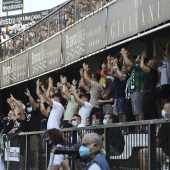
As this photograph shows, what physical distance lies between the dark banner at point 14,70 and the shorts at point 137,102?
1079 cm

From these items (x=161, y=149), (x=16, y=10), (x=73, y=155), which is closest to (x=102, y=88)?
(x=161, y=149)

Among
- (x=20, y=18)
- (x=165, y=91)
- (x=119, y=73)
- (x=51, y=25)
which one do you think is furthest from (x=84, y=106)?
(x=20, y=18)

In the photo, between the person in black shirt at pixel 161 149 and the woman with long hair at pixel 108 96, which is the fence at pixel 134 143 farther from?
the woman with long hair at pixel 108 96

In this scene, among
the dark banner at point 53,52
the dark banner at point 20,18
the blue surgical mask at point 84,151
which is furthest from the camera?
the dark banner at point 20,18

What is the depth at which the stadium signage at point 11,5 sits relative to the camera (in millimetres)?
56781

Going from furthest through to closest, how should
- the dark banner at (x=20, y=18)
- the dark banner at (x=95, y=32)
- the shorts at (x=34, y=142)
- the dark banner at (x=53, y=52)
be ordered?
the dark banner at (x=20, y=18) < the dark banner at (x=53, y=52) < the dark banner at (x=95, y=32) < the shorts at (x=34, y=142)

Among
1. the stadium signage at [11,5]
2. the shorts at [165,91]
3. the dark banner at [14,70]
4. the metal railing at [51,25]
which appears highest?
the stadium signage at [11,5]

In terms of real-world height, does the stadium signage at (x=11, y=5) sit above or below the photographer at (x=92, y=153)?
above

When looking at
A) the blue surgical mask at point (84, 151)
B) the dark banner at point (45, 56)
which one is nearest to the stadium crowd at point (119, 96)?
the dark banner at point (45, 56)

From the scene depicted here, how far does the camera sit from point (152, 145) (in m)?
10.9

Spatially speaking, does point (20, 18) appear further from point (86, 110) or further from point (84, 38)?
point (86, 110)

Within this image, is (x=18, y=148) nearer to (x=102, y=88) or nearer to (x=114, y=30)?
(x=102, y=88)

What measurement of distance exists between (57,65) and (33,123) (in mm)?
2124

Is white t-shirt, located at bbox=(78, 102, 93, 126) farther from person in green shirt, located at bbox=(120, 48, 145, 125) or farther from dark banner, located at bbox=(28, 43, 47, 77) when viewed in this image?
dark banner, located at bbox=(28, 43, 47, 77)
